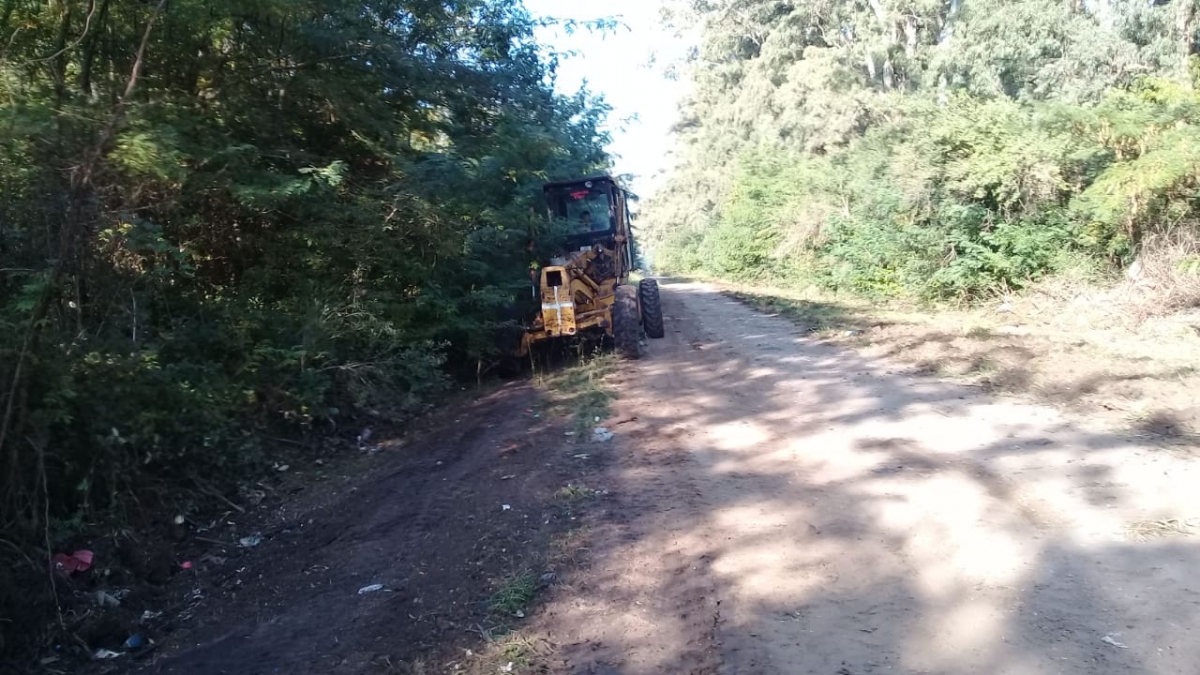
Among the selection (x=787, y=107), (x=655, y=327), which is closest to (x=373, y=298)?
(x=655, y=327)

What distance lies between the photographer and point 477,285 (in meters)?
13.0

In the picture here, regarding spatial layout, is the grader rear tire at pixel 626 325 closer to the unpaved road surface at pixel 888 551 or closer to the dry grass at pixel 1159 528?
the unpaved road surface at pixel 888 551

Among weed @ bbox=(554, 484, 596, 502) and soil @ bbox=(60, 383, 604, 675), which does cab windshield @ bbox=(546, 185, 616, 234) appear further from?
weed @ bbox=(554, 484, 596, 502)

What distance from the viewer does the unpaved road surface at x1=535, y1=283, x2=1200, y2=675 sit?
4281 millimetres

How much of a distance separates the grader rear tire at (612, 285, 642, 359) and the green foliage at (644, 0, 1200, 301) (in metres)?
8.57

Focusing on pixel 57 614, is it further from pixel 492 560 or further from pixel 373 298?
pixel 373 298

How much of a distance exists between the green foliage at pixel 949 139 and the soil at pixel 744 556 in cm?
948

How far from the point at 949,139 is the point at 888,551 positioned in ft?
50.3

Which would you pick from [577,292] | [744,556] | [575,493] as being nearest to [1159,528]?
[744,556]

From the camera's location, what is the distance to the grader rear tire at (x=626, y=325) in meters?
13.7

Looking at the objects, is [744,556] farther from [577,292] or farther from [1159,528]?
[577,292]

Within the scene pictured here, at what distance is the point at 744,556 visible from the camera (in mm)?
5555

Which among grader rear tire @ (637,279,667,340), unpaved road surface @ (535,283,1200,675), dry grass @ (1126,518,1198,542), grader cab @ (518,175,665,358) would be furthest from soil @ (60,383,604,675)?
grader rear tire @ (637,279,667,340)

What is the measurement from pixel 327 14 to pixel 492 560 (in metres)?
7.09
